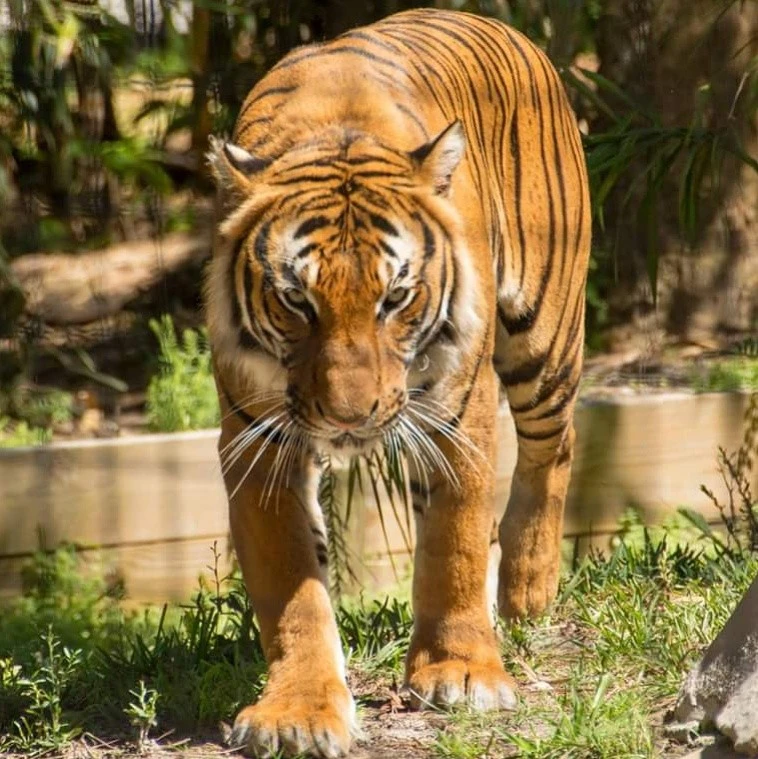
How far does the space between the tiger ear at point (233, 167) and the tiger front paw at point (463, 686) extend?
0.98 meters

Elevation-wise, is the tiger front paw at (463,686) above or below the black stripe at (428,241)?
below

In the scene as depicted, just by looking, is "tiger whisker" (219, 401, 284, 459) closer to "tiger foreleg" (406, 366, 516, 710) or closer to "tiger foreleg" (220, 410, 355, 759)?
"tiger foreleg" (220, 410, 355, 759)

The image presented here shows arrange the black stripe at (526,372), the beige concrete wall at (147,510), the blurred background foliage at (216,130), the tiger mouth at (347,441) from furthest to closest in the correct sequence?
the blurred background foliage at (216,130) → the beige concrete wall at (147,510) → the black stripe at (526,372) → the tiger mouth at (347,441)

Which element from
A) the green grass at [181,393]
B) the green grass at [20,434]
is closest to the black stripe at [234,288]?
the green grass at [181,393]

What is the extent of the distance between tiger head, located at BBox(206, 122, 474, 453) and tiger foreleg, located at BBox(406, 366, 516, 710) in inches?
6.9

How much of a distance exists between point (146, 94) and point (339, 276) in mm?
3496

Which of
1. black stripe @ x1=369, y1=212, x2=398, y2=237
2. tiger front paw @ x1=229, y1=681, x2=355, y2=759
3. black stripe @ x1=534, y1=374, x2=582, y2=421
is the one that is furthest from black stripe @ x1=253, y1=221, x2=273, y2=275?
black stripe @ x1=534, y1=374, x2=582, y2=421

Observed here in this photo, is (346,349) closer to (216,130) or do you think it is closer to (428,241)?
(428,241)

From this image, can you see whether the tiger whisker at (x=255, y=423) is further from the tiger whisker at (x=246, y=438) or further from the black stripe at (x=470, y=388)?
the black stripe at (x=470, y=388)

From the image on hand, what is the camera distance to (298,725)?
2863 millimetres

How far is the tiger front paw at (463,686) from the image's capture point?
3.06m

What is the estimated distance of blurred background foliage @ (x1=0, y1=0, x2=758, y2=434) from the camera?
5160 mm

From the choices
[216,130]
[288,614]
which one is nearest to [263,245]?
[288,614]

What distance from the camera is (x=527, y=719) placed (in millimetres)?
3006
